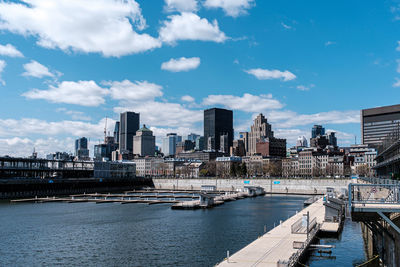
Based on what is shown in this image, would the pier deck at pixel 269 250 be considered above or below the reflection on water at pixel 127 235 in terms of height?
above

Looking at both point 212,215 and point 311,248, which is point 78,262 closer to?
point 311,248

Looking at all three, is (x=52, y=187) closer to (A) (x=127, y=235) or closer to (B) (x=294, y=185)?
(B) (x=294, y=185)

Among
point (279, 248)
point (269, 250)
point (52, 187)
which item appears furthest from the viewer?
point (52, 187)

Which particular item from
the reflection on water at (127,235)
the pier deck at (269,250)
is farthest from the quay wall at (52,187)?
the pier deck at (269,250)

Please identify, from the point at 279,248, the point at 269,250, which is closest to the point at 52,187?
the point at 279,248

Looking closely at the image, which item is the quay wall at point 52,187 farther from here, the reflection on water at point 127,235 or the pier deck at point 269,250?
the pier deck at point 269,250

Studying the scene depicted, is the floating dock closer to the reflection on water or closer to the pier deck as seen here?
the pier deck

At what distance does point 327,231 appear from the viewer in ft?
193

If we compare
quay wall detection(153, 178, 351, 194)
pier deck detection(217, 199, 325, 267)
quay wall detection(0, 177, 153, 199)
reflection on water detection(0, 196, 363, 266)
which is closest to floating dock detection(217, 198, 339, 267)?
pier deck detection(217, 199, 325, 267)

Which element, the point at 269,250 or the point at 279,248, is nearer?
the point at 269,250

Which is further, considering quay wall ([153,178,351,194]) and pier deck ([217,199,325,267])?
quay wall ([153,178,351,194])

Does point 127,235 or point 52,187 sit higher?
point 52,187

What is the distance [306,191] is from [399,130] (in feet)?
307

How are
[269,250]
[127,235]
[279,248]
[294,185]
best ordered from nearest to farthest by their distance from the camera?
[269,250]
[279,248]
[127,235]
[294,185]
